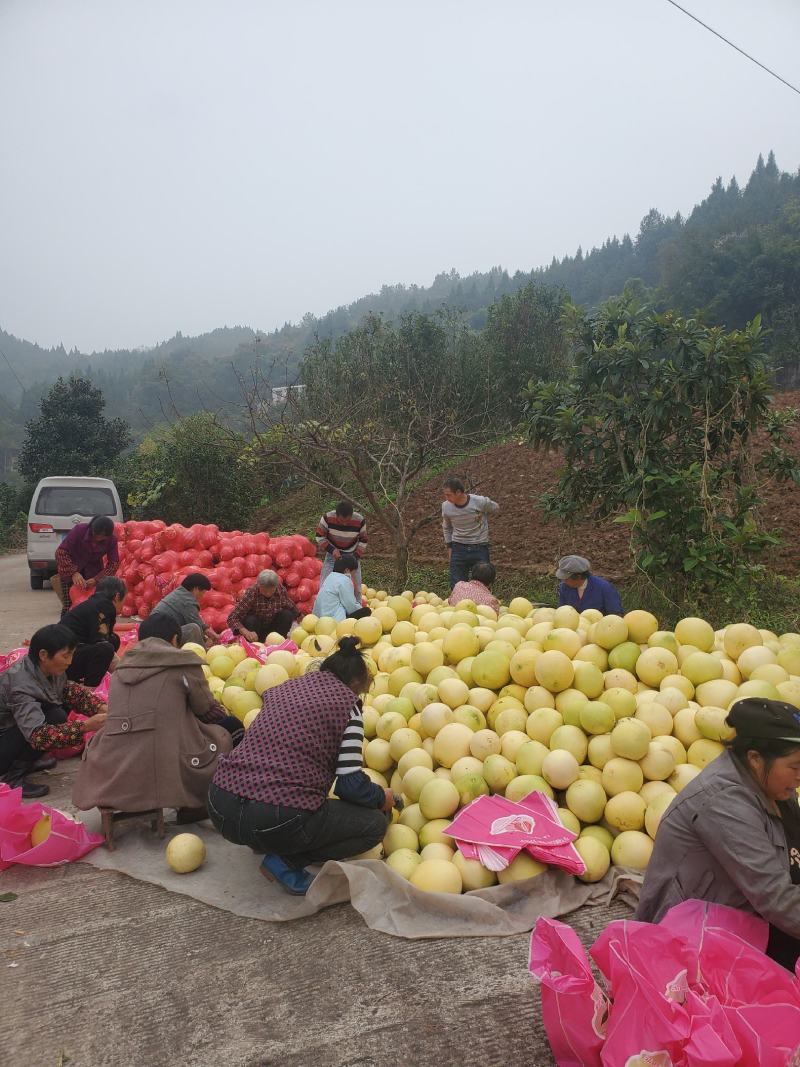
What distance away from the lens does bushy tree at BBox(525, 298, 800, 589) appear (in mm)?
6273

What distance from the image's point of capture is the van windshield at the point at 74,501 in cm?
1155

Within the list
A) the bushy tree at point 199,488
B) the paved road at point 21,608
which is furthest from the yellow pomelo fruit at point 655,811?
the bushy tree at point 199,488

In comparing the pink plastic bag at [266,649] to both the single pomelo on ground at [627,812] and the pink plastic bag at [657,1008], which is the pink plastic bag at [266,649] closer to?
the single pomelo on ground at [627,812]

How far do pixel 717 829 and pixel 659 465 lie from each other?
498 cm

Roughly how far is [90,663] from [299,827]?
10.8 ft

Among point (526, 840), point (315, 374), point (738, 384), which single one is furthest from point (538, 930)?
point (315, 374)

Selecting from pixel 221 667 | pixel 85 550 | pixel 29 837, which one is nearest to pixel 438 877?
pixel 29 837

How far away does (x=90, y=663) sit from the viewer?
563 cm

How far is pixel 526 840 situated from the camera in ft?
9.95

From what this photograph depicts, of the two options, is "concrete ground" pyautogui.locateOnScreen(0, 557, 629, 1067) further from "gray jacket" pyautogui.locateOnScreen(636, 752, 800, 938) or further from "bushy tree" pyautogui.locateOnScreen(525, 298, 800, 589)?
"bushy tree" pyautogui.locateOnScreen(525, 298, 800, 589)

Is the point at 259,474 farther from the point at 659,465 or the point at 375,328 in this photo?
the point at 659,465

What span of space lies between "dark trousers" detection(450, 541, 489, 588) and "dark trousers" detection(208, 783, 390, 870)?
453cm

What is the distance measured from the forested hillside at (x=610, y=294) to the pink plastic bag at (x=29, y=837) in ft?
14.7

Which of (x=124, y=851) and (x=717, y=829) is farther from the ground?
(x=717, y=829)
